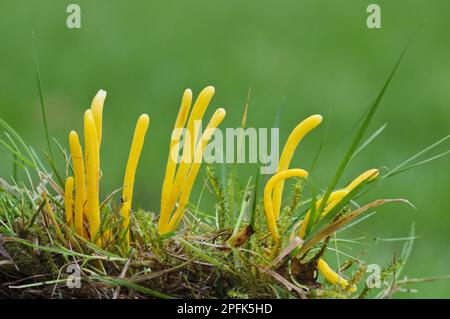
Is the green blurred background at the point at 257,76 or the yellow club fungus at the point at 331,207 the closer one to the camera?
the yellow club fungus at the point at 331,207

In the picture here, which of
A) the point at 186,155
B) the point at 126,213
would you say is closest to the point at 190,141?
the point at 186,155

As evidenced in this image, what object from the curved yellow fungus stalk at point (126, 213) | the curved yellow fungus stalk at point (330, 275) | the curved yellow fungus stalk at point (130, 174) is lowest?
the curved yellow fungus stalk at point (330, 275)

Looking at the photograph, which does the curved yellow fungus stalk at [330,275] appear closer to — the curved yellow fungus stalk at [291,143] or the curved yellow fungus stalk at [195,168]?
the curved yellow fungus stalk at [291,143]

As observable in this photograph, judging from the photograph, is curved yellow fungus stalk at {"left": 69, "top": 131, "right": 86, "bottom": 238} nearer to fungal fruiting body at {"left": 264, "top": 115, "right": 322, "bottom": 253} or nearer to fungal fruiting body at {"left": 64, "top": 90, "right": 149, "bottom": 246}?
fungal fruiting body at {"left": 64, "top": 90, "right": 149, "bottom": 246}

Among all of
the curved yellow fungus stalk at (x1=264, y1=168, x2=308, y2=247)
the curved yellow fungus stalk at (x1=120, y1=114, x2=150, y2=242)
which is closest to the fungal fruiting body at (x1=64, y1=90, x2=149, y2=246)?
the curved yellow fungus stalk at (x1=120, y1=114, x2=150, y2=242)

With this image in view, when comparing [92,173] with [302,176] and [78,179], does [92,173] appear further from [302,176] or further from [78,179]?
[302,176]


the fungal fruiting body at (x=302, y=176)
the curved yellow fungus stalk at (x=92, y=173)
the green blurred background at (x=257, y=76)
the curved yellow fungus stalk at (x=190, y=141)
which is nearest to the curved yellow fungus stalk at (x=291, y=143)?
the fungal fruiting body at (x=302, y=176)
